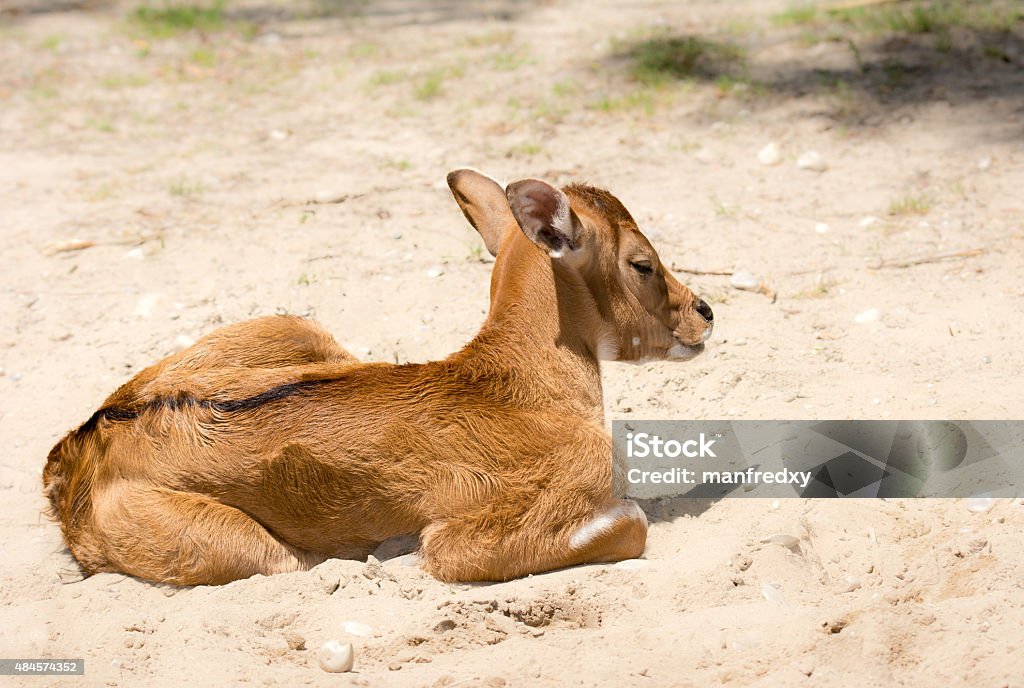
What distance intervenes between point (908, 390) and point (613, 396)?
1475 millimetres

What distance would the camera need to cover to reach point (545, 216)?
4.81m

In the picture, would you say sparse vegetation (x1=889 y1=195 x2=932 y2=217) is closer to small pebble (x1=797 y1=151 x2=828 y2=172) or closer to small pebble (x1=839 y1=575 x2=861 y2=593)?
small pebble (x1=797 y1=151 x2=828 y2=172)

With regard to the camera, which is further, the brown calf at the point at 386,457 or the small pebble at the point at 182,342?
the small pebble at the point at 182,342

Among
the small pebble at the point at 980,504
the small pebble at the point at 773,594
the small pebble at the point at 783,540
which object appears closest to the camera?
the small pebble at the point at 773,594

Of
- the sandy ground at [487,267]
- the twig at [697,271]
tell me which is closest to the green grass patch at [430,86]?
the sandy ground at [487,267]

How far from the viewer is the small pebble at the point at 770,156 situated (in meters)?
8.48

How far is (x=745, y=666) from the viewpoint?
4133 millimetres

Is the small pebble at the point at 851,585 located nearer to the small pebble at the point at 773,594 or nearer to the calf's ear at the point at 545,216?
the small pebble at the point at 773,594

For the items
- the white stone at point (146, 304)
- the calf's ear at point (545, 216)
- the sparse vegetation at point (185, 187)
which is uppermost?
the calf's ear at point (545, 216)

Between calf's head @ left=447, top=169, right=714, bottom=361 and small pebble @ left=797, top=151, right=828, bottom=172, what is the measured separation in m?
3.20

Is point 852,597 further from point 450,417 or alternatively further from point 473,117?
point 473,117

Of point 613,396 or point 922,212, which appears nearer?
point 613,396

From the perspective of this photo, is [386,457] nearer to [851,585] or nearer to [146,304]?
[851,585]

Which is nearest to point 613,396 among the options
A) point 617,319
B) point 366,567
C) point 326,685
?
point 617,319
